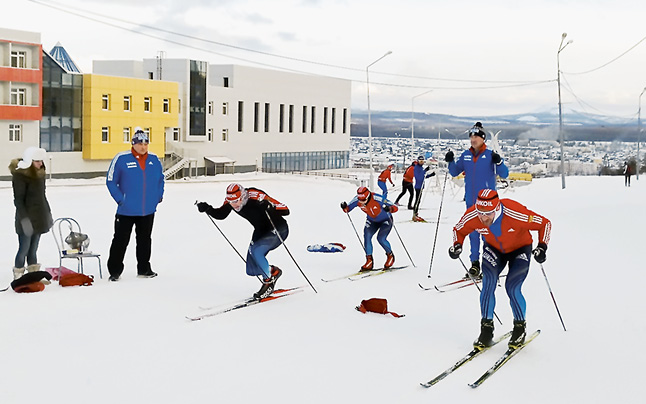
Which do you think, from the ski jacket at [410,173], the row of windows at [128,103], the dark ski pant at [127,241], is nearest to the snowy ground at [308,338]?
the dark ski pant at [127,241]

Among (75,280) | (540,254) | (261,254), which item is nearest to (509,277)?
(540,254)

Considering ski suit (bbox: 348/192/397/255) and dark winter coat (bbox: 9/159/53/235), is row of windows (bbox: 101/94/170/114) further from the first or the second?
dark winter coat (bbox: 9/159/53/235)

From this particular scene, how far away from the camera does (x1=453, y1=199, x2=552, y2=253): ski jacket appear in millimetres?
6367

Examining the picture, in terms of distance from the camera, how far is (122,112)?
4675 centimetres

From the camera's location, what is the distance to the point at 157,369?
228 inches

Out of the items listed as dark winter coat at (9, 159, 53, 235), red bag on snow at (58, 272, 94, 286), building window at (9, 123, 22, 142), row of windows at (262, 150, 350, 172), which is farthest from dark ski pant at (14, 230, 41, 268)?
row of windows at (262, 150, 350, 172)

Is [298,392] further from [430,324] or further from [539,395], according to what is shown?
[430,324]

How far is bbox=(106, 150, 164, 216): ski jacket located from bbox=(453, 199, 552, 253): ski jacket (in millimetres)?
4948

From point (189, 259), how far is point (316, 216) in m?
8.22

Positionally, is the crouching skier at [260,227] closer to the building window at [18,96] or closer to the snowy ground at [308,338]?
the snowy ground at [308,338]

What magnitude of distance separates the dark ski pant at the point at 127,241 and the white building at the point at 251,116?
41.8m

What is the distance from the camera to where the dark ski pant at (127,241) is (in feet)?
31.8

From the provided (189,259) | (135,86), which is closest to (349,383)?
(189,259)

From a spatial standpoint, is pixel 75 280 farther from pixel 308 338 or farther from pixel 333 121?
pixel 333 121
